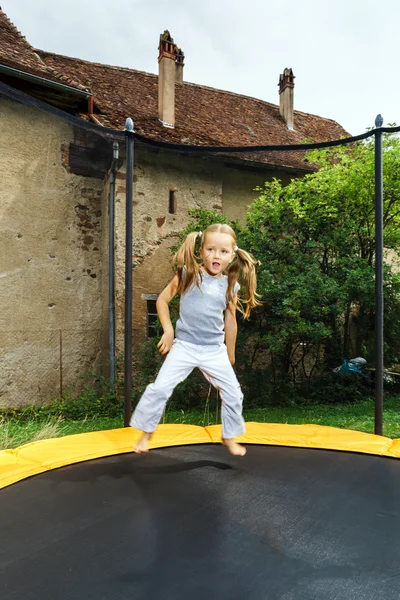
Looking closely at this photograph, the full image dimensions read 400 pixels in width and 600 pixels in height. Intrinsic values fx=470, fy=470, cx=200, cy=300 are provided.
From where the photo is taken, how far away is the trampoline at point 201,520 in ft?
3.66

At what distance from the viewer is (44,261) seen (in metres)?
5.87

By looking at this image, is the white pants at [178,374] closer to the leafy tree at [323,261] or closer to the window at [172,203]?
the leafy tree at [323,261]

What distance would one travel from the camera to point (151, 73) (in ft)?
27.6

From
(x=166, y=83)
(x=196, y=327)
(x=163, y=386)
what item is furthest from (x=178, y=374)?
(x=166, y=83)

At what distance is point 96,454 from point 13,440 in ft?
3.99

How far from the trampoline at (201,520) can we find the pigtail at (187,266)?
0.81 metres

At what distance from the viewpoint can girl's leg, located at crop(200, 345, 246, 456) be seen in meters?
1.96

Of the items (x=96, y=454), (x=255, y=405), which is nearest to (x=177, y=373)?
(x=96, y=454)

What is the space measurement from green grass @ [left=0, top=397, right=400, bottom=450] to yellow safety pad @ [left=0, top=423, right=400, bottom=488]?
1535 mm

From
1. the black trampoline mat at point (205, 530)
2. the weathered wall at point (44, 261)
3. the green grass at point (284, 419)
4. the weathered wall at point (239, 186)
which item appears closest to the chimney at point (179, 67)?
the weathered wall at point (239, 186)

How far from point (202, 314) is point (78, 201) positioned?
4.73 metres

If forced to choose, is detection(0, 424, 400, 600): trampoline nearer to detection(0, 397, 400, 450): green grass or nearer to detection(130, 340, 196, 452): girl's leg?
detection(130, 340, 196, 452): girl's leg

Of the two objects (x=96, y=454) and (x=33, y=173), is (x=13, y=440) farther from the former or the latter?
(x=33, y=173)

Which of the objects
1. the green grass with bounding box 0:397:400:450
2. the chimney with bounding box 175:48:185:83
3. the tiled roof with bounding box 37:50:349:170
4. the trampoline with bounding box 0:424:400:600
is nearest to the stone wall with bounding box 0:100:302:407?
the tiled roof with bounding box 37:50:349:170
